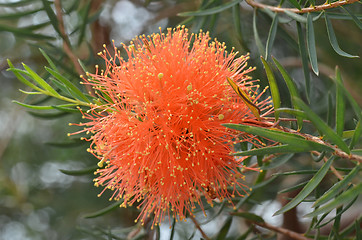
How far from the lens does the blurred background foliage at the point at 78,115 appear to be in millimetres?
1565

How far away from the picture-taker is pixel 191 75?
0.97 meters

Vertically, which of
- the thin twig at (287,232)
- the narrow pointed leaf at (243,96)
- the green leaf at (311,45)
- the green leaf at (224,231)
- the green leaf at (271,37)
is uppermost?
the green leaf at (271,37)

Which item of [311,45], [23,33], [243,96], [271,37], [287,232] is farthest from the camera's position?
[23,33]

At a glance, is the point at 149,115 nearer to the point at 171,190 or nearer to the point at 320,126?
the point at 171,190

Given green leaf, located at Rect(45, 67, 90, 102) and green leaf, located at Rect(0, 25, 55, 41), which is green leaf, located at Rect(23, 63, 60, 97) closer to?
green leaf, located at Rect(45, 67, 90, 102)

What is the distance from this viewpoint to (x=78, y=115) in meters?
1.97

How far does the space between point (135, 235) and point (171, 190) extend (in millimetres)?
473

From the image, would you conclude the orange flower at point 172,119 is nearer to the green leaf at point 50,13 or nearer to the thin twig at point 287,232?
the thin twig at point 287,232

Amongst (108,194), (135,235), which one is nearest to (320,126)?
(135,235)

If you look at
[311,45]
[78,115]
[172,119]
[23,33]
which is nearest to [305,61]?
[311,45]

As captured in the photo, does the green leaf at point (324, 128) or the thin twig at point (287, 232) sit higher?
the green leaf at point (324, 128)

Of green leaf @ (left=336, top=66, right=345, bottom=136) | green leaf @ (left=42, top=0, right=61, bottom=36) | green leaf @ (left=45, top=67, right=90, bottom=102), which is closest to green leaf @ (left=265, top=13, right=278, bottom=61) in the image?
green leaf @ (left=336, top=66, right=345, bottom=136)

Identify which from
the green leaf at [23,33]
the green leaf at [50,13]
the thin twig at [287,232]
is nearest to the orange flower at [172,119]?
the thin twig at [287,232]

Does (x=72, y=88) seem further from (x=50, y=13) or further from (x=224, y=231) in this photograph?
(x=224, y=231)
